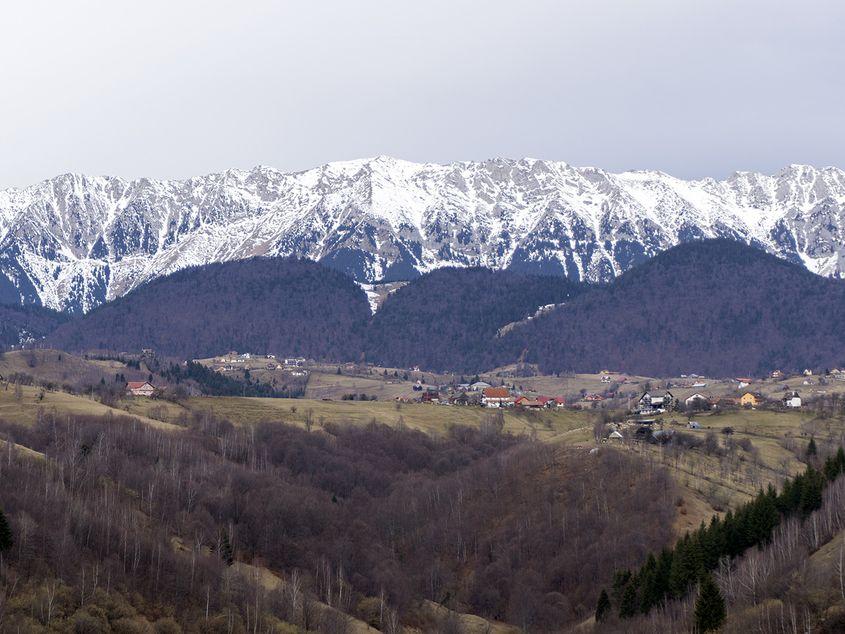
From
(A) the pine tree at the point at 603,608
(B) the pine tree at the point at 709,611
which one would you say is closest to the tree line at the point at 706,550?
(A) the pine tree at the point at 603,608

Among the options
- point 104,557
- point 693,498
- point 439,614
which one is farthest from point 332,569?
point 693,498

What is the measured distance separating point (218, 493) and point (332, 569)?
2159cm

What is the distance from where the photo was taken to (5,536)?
11075cm

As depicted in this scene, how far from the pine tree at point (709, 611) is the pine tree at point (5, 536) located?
6251 cm

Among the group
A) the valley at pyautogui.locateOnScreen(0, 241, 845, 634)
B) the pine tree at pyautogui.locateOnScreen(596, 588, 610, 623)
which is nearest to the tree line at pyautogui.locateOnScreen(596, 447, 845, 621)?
the pine tree at pyautogui.locateOnScreen(596, 588, 610, 623)

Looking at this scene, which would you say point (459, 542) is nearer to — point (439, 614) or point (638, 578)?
point (439, 614)

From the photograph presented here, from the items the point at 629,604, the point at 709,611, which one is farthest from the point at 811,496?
the point at 709,611

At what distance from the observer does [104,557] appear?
12031 centimetres

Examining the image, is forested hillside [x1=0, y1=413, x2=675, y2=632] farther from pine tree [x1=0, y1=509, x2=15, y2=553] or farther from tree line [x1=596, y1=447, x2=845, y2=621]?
tree line [x1=596, y1=447, x2=845, y2=621]

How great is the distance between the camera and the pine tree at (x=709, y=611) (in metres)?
99.6

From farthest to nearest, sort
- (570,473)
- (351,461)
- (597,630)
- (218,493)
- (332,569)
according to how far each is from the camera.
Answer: (351,461)
(570,473)
(218,493)
(332,569)
(597,630)

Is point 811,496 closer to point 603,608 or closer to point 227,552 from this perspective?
point 603,608

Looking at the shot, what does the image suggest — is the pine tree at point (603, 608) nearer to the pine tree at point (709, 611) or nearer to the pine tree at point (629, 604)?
the pine tree at point (629, 604)

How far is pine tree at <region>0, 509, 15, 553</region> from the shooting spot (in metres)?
110
